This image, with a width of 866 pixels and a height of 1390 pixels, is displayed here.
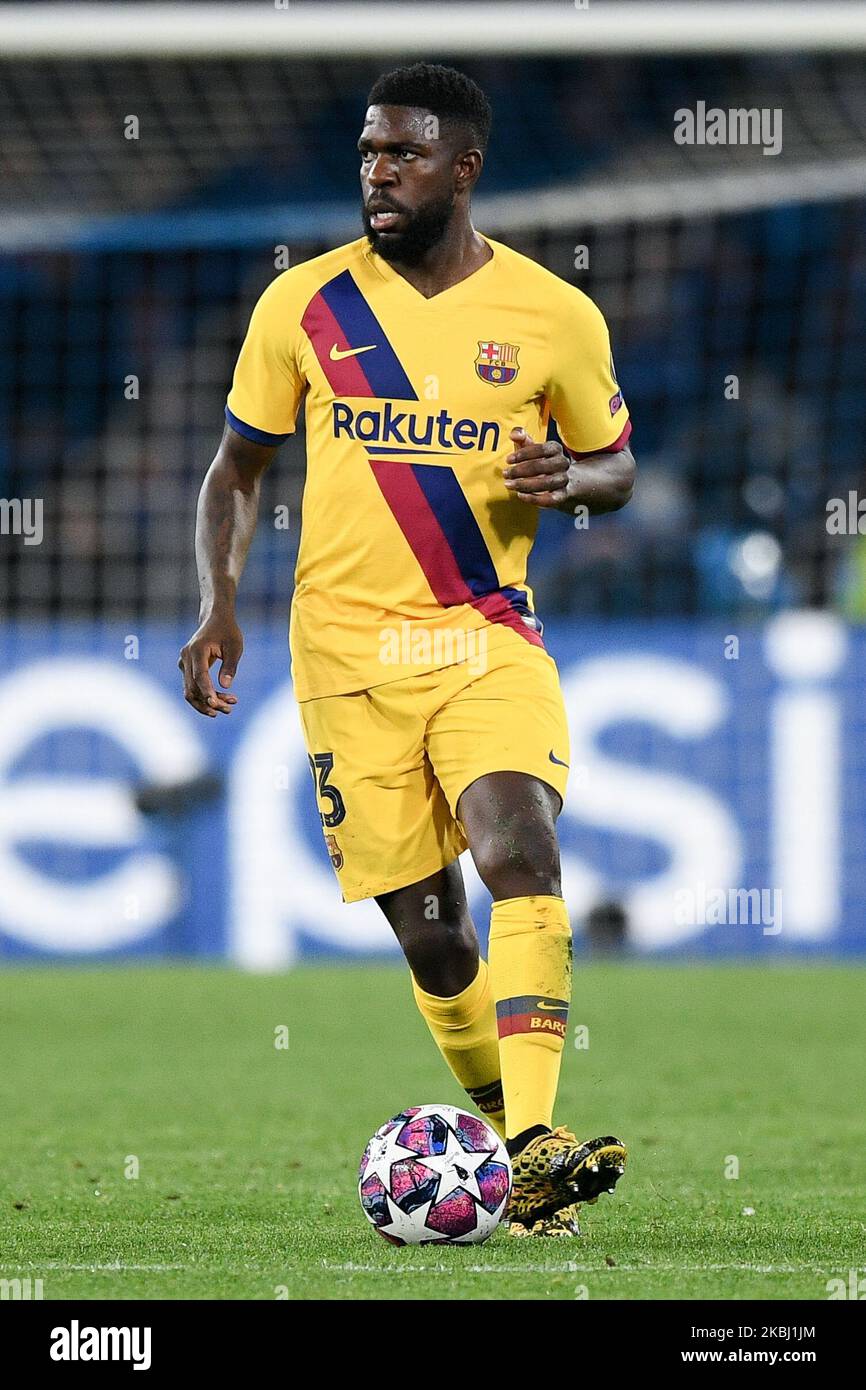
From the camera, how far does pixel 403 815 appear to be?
16.0 feet

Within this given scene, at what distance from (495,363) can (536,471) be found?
1.27 ft

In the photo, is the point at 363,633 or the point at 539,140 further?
the point at 539,140

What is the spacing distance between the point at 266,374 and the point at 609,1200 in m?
2.07

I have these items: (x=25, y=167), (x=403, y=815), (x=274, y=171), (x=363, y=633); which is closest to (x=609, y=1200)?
(x=403, y=815)

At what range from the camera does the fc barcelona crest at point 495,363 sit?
191 inches

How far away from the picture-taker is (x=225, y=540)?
16.5ft

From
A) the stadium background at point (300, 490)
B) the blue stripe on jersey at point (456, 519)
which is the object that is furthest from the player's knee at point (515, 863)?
the stadium background at point (300, 490)

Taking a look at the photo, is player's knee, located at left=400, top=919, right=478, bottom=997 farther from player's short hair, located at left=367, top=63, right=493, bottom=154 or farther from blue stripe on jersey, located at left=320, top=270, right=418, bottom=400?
player's short hair, located at left=367, top=63, right=493, bottom=154

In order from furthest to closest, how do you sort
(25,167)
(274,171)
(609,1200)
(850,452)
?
(274,171)
(850,452)
(25,167)
(609,1200)

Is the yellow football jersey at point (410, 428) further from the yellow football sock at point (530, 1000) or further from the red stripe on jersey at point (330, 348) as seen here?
the yellow football sock at point (530, 1000)

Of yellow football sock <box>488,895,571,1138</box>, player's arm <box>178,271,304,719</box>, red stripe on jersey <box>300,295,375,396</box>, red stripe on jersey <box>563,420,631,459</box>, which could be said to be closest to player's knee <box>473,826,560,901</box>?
yellow football sock <box>488,895,571,1138</box>

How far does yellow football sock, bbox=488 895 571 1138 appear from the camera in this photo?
4547mm

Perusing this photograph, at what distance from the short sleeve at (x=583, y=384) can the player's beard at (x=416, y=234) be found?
337mm
